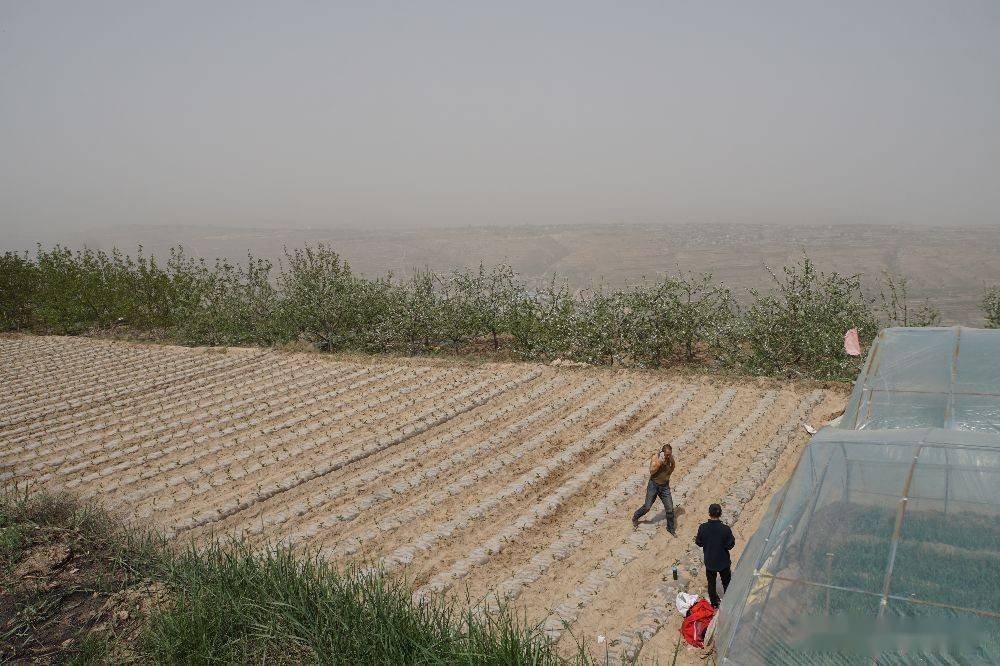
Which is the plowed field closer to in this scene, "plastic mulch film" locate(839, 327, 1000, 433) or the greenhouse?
the greenhouse

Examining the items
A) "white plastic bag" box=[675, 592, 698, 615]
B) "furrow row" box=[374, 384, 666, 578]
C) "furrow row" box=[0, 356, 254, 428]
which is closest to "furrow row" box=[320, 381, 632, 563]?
"furrow row" box=[374, 384, 666, 578]

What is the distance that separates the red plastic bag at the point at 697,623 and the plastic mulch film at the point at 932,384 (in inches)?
153

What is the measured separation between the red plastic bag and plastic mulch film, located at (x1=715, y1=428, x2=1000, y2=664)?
46 centimetres

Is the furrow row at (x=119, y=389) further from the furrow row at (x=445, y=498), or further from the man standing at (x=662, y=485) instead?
the man standing at (x=662, y=485)

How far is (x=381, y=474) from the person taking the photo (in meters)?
9.55

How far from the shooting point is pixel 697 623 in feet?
18.3

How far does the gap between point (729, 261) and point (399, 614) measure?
1475 inches

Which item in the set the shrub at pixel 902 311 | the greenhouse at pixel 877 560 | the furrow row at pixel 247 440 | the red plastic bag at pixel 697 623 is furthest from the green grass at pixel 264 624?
the shrub at pixel 902 311

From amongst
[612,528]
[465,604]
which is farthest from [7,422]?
[612,528]

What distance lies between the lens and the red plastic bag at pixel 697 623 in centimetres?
550

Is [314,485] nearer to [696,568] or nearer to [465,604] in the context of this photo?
[465,604]

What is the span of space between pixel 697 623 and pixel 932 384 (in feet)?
16.9

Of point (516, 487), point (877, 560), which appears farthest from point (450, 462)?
point (877, 560)

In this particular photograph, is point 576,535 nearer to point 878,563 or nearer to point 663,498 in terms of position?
point 663,498
